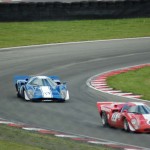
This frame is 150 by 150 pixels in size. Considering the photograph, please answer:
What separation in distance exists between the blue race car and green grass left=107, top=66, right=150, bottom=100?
10.4 feet

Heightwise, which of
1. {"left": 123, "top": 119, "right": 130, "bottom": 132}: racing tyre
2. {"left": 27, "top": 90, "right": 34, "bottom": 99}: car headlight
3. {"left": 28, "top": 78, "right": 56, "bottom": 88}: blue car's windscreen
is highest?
{"left": 123, "top": 119, "right": 130, "bottom": 132}: racing tyre

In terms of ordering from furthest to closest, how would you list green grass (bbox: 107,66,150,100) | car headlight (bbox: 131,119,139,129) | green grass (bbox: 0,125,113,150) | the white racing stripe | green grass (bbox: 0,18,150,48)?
1. green grass (bbox: 0,18,150,48)
2. green grass (bbox: 107,66,150,100)
3. the white racing stripe
4. car headlight (bbox: 131,119,139,129)
5. green grass (bbox: 0,125,113,150)

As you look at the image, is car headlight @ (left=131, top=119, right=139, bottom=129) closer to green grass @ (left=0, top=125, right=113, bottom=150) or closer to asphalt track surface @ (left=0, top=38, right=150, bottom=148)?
asphalt track surface @ (left=0, top=38, right=150, bottom=148)

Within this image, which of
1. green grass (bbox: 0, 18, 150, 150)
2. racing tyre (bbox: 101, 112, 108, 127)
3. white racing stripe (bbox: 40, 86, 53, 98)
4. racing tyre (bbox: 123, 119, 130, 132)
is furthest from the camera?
A: green grass (bbox: 0, 18, 150, 150)

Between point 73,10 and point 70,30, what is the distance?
134cm

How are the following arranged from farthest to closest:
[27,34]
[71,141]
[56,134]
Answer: [27,34] → [56,134] → [71,141]

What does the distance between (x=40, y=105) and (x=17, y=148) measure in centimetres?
977

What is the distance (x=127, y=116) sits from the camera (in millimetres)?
21875

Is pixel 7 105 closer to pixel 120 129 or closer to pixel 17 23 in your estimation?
pixel 120 129

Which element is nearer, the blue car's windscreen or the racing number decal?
the racing number decal

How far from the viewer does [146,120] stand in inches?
842

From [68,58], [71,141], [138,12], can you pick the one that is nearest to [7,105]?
[71,141]

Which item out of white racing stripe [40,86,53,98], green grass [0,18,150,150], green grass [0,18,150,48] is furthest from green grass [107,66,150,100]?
green grass [0,18,150,48]

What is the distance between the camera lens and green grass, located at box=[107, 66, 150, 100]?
30.5 meters
